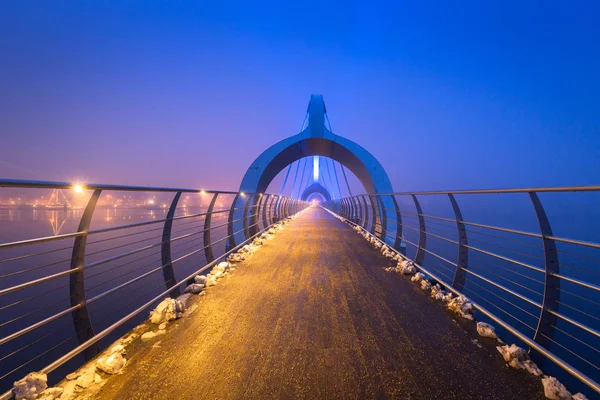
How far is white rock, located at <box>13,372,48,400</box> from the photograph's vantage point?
1636 mm

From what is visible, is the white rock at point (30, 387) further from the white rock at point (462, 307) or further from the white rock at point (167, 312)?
the white rock at point (462, 307)

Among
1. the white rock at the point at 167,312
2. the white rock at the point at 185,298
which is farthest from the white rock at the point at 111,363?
the white rock at the point at 185,298

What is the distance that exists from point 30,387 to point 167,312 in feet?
3.85

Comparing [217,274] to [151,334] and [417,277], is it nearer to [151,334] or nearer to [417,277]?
[151,334]

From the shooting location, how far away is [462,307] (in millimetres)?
2984

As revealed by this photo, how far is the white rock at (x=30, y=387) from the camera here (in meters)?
1.64

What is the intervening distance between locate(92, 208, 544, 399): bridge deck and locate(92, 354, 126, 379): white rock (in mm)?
64

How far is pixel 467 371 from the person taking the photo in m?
2.05

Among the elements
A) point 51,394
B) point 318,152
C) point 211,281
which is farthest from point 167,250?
point 318,152

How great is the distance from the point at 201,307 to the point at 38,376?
1.51 m

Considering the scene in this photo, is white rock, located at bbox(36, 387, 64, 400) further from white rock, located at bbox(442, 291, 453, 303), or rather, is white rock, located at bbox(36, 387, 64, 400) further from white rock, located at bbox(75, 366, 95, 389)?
white rock, located at bbox(442, 291, 453, 303)

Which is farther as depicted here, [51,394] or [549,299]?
[549,299]

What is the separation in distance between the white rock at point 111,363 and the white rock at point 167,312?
0.68 m

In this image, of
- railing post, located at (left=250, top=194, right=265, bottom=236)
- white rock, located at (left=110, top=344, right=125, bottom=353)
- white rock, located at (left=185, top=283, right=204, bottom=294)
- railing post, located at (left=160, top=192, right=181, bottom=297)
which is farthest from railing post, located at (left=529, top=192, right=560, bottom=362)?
railing post, located at (left=250, top=194, right=265, bottom=236)
